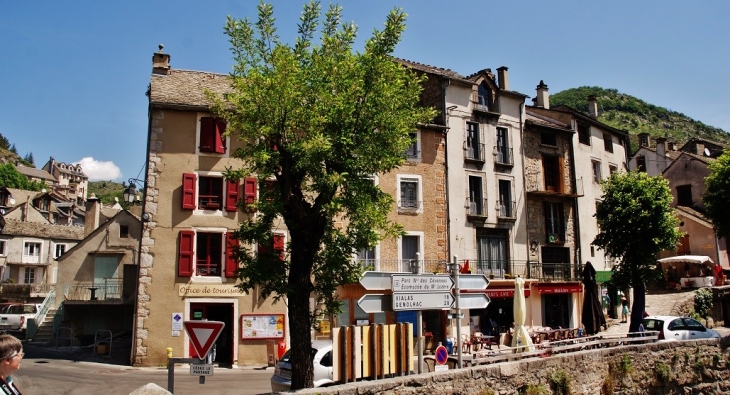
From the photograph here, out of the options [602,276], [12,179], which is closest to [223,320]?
[602,276]

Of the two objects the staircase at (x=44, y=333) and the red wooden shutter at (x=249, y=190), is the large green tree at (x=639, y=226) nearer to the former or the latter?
the red wooden shutter at (x=249, y=190)

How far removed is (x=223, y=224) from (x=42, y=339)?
12.3 meters

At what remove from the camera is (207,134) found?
72.8 feet

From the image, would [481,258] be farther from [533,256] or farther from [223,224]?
[223,224]

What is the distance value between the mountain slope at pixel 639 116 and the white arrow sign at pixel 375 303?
11843cm

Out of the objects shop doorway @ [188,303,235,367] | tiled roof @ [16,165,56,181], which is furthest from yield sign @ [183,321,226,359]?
→ tiled roof @ [16,165,56,181]

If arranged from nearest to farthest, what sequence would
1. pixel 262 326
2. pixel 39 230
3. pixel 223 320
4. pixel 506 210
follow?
1. pixel 223 320
2. pixel 262 326
3. pixel 506 210
4. pixel 39 230

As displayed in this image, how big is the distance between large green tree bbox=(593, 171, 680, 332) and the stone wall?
329 inches

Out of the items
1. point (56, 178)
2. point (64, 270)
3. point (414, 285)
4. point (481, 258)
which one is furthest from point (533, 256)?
point (56, 178)

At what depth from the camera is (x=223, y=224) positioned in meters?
22.0

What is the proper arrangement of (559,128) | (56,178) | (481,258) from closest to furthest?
1. (481,258)
2. (559,128)
3. (56,178)

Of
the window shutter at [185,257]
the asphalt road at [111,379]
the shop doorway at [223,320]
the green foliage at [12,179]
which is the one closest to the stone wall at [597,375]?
the asphalt road at [111,379]

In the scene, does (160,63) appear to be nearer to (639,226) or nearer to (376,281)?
(376,281)

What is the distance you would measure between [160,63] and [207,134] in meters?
4.07
